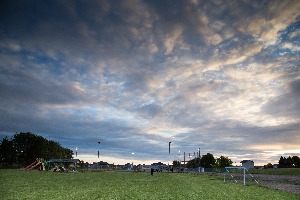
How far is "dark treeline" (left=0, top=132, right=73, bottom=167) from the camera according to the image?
442 ft

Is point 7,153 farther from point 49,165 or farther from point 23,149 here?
point 49,165

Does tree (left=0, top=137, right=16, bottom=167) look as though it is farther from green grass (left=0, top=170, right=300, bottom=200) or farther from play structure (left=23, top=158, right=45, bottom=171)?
green grass (left=0, top=170, right=300, bottom=200)

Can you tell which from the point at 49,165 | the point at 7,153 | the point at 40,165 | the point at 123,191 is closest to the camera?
the point at 123,191

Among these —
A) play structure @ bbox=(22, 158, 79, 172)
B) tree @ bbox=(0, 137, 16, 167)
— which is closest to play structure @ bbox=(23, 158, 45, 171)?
play structure @ bbox=(22, 158, 79, 172)

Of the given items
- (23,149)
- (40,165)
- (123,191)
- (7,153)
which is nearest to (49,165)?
(40,165)

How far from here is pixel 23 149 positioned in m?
144

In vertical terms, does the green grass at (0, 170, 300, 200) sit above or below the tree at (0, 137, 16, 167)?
Result: below

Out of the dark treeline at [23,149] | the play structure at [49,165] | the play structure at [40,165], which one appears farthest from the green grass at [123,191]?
the dark treeline at [23,149]

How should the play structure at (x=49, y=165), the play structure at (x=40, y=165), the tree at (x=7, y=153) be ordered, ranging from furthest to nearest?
the tree at (x=7, y=153)
the play structure at (x=40, y=165)
the play structure at (x=49, y=165)

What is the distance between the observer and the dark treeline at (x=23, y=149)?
134750mm

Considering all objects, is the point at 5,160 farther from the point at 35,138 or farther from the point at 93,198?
the point at 93,198

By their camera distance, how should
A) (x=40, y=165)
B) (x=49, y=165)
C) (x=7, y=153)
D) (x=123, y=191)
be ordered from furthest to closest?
(x=7, y=153), (x=49, y=165), (x=40, y=165), (x=123, y=191)

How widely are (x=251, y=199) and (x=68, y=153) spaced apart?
582 feet

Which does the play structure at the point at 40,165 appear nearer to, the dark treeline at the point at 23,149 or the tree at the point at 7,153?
the dark treeline at the point at 23,149
